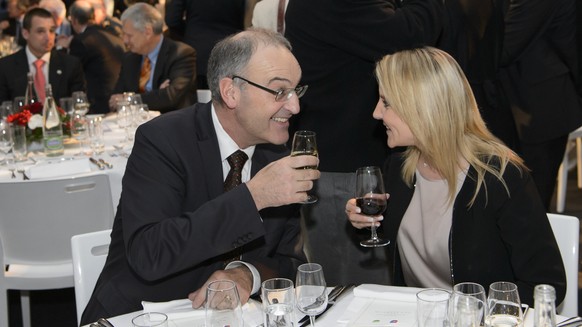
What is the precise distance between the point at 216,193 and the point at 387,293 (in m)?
0.65

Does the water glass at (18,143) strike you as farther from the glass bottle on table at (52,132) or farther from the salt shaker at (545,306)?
the salt shaker at (545,306)

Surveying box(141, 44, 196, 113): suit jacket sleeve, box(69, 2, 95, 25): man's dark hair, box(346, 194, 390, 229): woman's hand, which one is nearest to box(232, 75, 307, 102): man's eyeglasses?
box(346, 194, 390, 229): woman's hand

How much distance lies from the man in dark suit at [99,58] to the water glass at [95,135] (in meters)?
2.82

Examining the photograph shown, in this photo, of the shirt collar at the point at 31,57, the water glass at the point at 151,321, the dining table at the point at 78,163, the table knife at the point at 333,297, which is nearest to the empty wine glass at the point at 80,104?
the dining table at the point at 78,163

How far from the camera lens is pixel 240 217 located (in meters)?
2.32

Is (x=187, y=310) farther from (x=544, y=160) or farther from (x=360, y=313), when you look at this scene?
(x=544, y=160)

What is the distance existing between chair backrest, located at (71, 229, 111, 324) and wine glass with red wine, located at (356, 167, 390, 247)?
0.85 meters

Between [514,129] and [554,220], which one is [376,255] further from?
[554,220]

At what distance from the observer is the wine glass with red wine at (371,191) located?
105 inches

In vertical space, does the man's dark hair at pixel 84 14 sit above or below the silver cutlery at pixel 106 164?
above

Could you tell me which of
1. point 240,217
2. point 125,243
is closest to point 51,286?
point 125,243

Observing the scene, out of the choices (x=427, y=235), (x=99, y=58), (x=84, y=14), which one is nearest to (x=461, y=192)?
(x=427, y=235)

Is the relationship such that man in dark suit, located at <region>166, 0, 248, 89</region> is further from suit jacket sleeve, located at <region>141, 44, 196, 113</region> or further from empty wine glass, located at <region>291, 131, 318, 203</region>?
empty wine glass, located at <region>291, 131, 318, 203</region>

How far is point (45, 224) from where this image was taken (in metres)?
3.64
